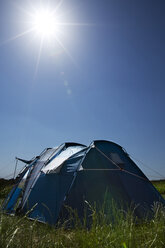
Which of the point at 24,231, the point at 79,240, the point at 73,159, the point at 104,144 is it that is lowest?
the point at 79,240

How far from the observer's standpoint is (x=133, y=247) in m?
1.95

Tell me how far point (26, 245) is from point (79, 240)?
0.85 m

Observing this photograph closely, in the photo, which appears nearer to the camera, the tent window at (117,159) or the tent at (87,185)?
the tent at (87,185)

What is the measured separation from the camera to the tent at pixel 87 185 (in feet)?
15.7

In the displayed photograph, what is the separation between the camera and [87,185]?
5000 mm

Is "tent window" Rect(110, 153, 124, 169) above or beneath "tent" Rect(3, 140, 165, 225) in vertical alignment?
above

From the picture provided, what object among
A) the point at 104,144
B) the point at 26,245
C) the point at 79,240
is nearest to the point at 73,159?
the point at 104,144

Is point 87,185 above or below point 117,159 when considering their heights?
below

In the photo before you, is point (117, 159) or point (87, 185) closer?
point (87, 185)

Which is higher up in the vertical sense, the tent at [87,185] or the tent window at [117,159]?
the tent window at [117,159]

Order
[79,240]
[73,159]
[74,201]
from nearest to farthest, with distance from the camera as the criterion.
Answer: [79,240]
[74,201]
[73,159]

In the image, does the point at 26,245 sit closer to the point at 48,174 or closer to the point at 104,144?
the point at 48,174

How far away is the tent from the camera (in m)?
4.80

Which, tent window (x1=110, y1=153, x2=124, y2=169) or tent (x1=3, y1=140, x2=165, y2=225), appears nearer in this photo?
tent (x1=3, y1=140, x2=165, y2=225)
